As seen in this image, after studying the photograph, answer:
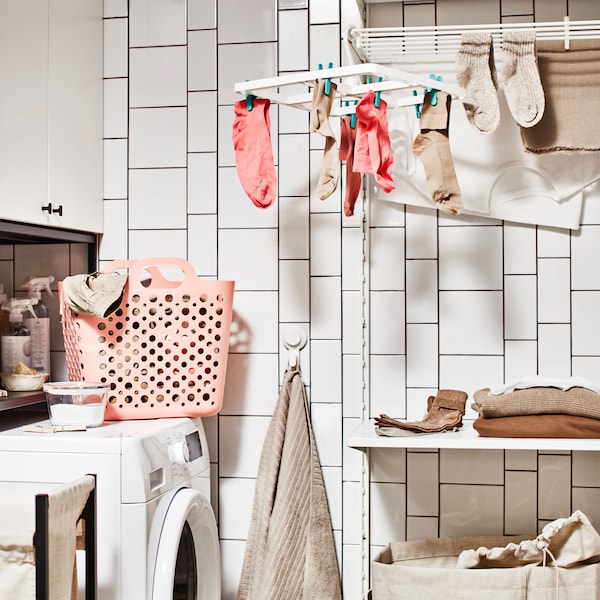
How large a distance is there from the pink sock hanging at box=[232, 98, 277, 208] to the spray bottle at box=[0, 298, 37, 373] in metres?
0.70

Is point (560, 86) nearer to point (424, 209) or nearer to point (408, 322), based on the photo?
point (424, 209)

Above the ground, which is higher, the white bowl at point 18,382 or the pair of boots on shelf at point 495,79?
the pair of boots on shelf at point 495,79

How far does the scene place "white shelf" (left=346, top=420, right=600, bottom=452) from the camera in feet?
5.74

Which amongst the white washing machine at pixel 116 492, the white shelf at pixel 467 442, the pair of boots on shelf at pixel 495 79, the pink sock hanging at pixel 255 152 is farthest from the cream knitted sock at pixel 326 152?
the white washing machine at pixel 116 492

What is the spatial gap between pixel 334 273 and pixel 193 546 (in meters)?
0.81

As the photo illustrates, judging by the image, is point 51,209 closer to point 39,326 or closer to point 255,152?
point 39,326

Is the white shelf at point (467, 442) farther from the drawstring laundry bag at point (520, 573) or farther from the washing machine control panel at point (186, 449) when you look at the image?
the washing machine control panel at point (186, 449)

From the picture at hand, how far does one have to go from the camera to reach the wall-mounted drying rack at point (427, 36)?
190 cm

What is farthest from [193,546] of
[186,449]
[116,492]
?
[116,492]

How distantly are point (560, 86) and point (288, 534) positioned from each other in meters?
1.30

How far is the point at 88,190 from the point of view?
2.23 m

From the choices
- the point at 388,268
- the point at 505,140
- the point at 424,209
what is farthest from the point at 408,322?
the point at 505,140

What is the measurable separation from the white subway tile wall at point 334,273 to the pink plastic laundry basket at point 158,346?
22 centimetres

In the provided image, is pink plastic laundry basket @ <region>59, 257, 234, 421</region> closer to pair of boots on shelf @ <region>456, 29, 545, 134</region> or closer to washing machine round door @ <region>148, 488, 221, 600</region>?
washing machine round door @ <region>148, 488, 221, 600</region>
